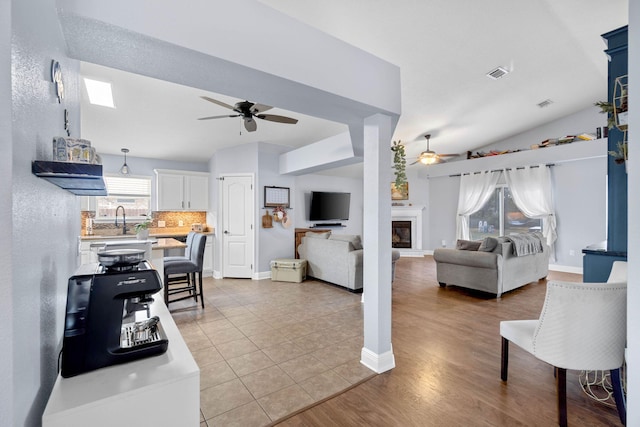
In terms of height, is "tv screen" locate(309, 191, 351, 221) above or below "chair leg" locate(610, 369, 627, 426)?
above

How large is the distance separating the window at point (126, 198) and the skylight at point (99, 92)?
2276 millimetres

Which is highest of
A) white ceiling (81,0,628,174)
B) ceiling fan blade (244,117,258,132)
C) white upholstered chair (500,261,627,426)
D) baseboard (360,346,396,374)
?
white ceiling (81,0,628,174)

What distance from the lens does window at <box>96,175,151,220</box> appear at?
5.45 m

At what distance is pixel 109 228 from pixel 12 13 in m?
5.89

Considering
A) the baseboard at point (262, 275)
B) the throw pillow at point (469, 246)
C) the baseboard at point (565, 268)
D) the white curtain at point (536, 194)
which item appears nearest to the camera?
the throw pillow at point (469, 246)

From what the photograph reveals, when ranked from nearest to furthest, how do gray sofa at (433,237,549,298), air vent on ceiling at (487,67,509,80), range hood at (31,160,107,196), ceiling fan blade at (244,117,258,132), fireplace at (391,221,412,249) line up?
range hood at (31,160,107,196)
ceiling fan blade at (244,117,258,132)
air vent on ceiling at (487,67,509,80)
gray sofa at (433,237,549,298)
fireplace at (391,221,412,249)

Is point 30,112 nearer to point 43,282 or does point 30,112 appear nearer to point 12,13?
point 12,13

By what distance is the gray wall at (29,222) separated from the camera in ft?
2.18

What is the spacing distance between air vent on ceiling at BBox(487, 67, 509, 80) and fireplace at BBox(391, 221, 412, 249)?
16.9 ft

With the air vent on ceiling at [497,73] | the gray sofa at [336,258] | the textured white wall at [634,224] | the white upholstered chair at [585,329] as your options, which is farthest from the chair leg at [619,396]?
the air vent on ceiling at [497,73]

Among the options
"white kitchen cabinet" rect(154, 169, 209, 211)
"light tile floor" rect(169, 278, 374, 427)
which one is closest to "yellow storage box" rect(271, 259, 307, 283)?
"light tile floor" rect(169, 278, 374, 427)

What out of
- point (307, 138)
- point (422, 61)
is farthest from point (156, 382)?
point (307, 138)

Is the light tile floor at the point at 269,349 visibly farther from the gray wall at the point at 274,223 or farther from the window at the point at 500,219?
the window at the point at 500,219

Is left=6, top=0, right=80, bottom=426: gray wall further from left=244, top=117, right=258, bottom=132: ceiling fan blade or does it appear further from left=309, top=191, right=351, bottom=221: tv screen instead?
left=309, top=191, right=351, bottom=221: tv screen
